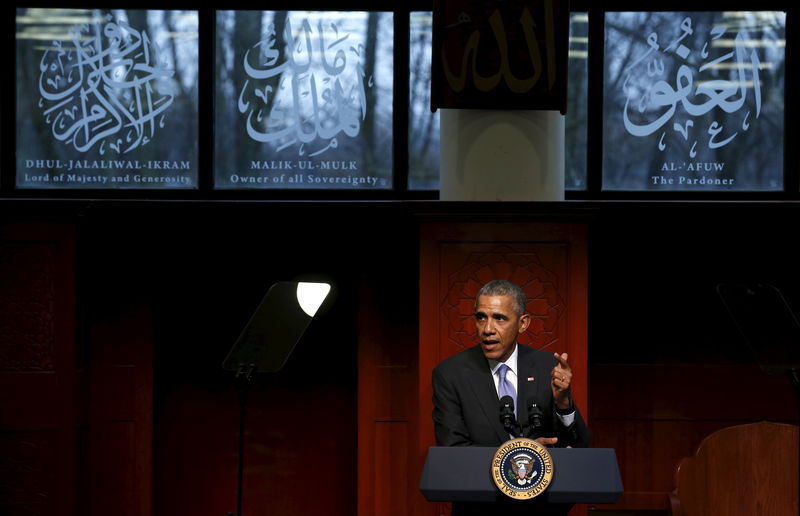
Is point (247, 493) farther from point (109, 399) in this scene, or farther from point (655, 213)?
point (655, 213)

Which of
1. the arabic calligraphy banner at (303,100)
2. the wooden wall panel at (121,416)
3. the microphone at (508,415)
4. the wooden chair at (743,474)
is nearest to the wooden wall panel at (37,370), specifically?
the wooden wall panel at (121,416)

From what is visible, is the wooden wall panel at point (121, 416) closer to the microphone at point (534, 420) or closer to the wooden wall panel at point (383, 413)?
the wooden wall panel at point (383, 413)

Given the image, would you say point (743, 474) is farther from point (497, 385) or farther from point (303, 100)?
point (303, 100)

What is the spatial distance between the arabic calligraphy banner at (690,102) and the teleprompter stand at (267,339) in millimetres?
2815

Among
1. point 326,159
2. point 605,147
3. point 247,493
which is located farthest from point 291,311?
point 605,147

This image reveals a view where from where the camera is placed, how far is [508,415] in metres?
3.83

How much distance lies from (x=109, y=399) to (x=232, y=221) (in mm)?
1528

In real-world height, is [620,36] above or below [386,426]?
above

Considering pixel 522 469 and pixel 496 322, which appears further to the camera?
pixel 496 322

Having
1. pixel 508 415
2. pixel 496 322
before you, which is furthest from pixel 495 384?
pixel 508 415

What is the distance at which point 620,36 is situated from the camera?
614 cm

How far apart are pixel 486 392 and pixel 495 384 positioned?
8 centimetres

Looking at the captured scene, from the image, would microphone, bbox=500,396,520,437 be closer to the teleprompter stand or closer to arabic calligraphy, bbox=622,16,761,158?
the teleprompter stand

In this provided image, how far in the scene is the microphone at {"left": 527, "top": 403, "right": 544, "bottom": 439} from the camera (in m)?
3.83
